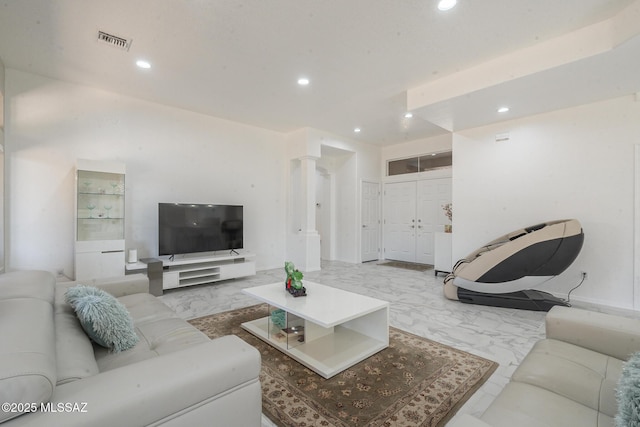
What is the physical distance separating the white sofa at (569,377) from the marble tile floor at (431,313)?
20.9 inches

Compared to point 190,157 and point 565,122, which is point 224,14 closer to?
point 190,157

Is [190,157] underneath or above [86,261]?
above

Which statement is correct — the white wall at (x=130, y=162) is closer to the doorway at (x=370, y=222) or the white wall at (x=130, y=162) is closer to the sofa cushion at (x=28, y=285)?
the doorway at (x=370, y=222)

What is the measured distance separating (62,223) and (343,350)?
3.83m

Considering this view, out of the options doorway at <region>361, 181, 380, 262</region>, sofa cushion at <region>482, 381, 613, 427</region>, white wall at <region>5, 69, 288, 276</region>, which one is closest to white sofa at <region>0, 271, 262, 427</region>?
sofa cushion at <region>482, 381, 613, 427</region>

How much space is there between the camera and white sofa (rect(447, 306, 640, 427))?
3.34ft

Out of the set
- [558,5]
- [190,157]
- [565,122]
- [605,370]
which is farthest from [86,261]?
[565,122]

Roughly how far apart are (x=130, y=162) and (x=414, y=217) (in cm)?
556

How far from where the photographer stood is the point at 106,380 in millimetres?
909

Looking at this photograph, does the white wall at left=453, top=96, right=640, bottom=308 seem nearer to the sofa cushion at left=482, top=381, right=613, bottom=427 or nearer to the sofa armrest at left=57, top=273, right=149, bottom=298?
the sofa cushion at left=482, top=381, right=613, bottom=427

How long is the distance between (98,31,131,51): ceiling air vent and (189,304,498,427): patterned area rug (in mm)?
3038

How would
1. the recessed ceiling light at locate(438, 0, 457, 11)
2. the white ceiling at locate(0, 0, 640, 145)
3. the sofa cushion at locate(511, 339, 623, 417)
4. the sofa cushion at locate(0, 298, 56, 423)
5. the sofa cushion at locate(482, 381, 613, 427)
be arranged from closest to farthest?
the sofa cushion at locate(0, 298, 56, 423) → the sofa cushion at locate(482, 381, 613, 427) → the sofa cushion at locate(511, 339, 623, 417) → the recessed ceiling light at locate(438, 0, 457, 11) → the white ceiling at locate(0, 0, 640, 145)

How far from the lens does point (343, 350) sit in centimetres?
229

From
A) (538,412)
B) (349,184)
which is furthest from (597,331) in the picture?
(349,184)
